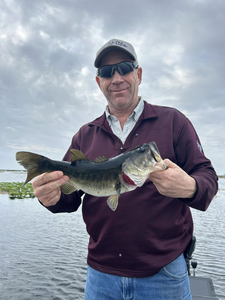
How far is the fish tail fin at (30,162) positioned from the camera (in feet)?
11.9

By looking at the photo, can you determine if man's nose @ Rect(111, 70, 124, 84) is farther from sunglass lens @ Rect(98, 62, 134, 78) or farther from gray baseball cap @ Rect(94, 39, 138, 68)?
gray baseball cap @ Rect(94, 39, 138, 68)

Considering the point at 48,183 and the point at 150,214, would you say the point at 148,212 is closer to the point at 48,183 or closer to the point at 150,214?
the point at 150,214

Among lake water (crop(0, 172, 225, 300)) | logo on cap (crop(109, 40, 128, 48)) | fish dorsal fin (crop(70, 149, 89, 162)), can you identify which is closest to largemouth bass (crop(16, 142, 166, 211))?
fish dorsal fin (crop(70, 149, 89, 162))

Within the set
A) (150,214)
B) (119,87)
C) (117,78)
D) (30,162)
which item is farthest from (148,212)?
(117,78)

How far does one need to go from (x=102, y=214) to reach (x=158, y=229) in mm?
824

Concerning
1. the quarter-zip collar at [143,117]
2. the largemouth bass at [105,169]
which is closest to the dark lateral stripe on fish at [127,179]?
the largemouth bass at [105,169]

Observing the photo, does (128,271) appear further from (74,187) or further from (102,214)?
(74,187)

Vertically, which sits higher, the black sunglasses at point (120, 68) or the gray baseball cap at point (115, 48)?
the gray baseball cap at point (115, 48)

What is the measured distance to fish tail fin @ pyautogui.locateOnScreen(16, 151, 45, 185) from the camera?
3635 millimetres

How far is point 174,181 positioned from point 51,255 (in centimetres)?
1119

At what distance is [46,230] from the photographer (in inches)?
640

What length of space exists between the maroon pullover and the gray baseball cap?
47.0 inches

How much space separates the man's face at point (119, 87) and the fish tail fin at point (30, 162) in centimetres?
153

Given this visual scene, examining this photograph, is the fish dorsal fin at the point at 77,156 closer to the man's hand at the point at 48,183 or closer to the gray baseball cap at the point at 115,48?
the man's hand at the point at 48,183
